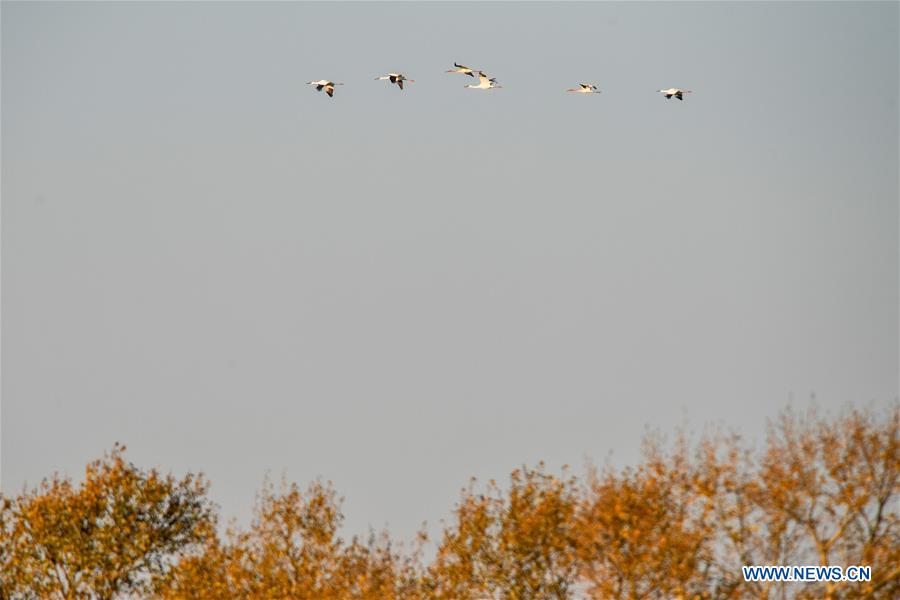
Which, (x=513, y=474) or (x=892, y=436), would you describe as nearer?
(x=892, y=436)

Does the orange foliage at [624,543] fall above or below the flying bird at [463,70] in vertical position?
below

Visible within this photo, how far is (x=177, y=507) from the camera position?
9631 cm

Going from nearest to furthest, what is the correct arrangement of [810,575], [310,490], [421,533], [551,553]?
1. [810,575]
2. [551,553]
3. [421,533]
4. [310,490]

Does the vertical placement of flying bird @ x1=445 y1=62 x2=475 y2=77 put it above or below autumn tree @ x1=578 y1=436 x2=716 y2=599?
above

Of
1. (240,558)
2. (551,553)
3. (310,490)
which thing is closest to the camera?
(551,553)

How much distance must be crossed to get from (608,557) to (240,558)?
22.5 metres

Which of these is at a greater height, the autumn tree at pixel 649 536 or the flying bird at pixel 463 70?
the flying bird at pixel 463 70

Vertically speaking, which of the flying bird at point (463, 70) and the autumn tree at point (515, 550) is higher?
the flying bird at point (463, 70)

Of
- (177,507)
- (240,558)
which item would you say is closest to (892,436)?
(240,558)

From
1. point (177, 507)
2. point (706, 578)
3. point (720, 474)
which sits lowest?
point (706, 578)

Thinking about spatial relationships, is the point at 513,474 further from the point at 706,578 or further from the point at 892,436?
the point at 892,436

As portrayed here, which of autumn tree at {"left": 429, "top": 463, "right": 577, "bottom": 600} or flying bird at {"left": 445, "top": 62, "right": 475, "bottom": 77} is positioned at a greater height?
flying bird at {"left": 445, "top": 62, "right": 475, "bottom": 77}

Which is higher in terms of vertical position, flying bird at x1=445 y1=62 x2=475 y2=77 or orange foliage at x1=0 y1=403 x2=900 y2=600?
flying bird at x1=445 y1=62 x2=475 y2=77

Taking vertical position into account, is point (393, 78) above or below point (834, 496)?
above
